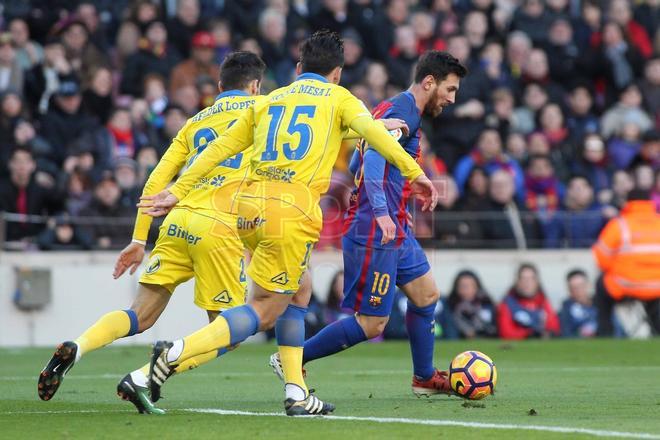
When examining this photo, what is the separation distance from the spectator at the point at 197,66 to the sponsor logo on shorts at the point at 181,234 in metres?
9.01

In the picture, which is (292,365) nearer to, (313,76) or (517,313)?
(313,76)

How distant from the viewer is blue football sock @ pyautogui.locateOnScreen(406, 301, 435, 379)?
365 inches

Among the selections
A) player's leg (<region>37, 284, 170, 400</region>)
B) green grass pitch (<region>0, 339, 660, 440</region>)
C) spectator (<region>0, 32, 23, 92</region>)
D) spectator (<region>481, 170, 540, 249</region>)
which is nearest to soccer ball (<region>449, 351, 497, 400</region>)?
green grass pitch (<region>0, 339, 660, 440</region>)

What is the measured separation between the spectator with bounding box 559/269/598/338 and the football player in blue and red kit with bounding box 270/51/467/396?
8468 mm

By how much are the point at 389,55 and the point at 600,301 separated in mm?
4829

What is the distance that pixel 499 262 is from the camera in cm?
1759

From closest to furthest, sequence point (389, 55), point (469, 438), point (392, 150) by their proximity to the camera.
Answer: point (469, 438) < point (392, 150) < point (389, 55)

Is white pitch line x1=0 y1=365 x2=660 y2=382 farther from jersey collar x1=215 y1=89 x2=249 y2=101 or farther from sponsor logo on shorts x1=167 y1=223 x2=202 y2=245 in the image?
jersey collar x1=215 y1=89 x2=249 y2=101

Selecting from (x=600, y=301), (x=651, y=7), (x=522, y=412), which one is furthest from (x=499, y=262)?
(x=522, y=412)

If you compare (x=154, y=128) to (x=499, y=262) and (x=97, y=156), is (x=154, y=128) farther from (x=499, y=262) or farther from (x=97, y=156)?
(x=499, y=262)

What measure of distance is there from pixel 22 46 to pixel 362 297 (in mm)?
9502

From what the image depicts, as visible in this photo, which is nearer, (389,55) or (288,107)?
(288,107)

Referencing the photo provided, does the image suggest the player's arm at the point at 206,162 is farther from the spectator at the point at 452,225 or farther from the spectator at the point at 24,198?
the spectator at the point at 452,225

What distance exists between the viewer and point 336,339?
916cm
